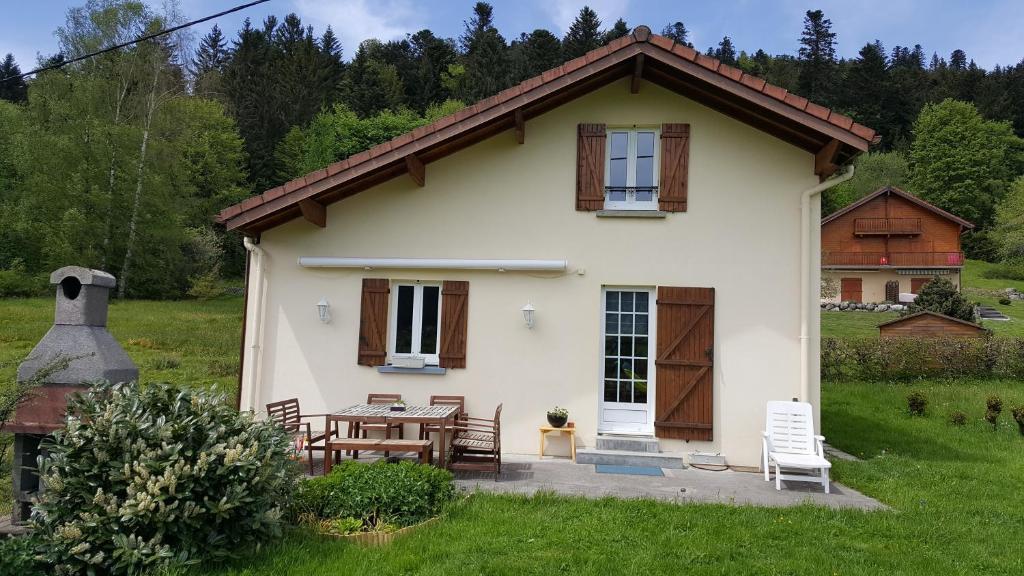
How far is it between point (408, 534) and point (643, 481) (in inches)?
121

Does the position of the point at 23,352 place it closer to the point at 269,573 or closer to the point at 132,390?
the point at 132,390

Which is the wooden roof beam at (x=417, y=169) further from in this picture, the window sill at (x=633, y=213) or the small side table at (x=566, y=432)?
the small side table at (x=566, y=432)

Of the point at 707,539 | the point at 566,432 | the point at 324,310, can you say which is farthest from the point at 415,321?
the point at 707,539

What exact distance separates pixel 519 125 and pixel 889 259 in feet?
Answer: 115

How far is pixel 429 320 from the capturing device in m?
8.23

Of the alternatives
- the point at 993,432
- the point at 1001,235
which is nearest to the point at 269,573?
the point at 993,432

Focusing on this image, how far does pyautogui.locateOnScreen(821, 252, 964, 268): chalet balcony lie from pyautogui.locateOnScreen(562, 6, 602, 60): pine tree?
23018 mm

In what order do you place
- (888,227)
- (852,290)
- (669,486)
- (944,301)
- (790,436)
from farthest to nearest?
(888,227) < (852,290) < (944,301) < (790,436) < (669,486)

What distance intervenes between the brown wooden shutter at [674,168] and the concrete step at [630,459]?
3177 mm

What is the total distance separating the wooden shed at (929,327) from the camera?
668 inches

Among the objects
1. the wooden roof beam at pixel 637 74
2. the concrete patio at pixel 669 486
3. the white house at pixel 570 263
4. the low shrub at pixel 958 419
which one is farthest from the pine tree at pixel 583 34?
the concrete patio at pixel 669 486

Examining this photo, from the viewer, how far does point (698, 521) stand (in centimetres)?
512

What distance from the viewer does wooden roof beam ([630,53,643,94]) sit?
754cm

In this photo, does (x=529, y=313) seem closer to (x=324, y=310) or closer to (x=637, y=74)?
(x=324, y=310)
